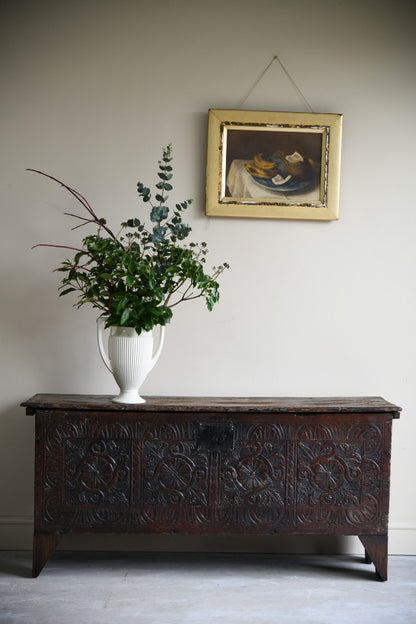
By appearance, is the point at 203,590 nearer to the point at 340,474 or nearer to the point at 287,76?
the point at 340,474

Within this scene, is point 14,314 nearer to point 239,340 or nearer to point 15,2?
point 239,340

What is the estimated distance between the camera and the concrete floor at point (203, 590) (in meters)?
2.57

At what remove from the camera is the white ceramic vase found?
2908 millimetres

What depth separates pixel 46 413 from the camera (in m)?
2.86

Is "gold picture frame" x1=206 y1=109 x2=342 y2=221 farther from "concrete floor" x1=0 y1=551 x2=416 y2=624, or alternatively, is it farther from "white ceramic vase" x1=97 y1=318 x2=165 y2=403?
"concrete floor" x1=0 y1=551 x2=416 y2=624

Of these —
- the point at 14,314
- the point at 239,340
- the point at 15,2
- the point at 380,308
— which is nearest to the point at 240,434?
the point at 239,340

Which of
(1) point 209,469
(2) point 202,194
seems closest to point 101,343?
(1) point 209,469

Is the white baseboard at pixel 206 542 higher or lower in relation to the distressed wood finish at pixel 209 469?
lower

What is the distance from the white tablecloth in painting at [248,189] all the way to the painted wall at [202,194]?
141 mm

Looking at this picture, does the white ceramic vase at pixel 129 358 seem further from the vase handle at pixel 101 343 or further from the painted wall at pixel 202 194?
the painted wall at pixel 202 194

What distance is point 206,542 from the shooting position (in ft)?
10.7

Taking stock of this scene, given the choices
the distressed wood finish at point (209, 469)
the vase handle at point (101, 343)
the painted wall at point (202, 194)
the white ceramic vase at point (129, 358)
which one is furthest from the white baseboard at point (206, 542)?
the vase handle at point (101, 343)

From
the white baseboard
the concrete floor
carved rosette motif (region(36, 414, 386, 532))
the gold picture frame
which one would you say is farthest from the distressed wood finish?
the gold picture frame

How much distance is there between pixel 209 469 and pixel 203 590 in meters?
0.52
